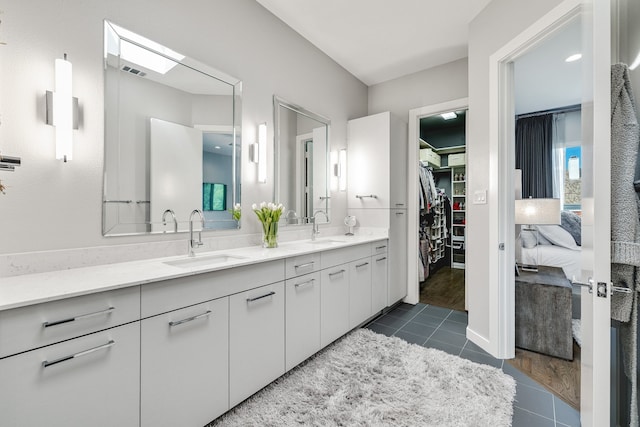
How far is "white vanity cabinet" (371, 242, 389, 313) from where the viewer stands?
2994mm

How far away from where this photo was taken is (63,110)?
4.54ft

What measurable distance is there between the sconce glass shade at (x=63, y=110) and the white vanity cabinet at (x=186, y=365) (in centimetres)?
92

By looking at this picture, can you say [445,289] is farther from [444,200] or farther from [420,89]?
[420,89]

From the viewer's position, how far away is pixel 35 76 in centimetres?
134

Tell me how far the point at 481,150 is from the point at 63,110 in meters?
2.84

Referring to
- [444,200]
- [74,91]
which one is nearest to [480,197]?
[74,91]

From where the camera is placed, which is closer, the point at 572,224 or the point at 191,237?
the point at 191,237

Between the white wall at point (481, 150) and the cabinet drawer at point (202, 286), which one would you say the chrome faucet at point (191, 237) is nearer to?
the cabinet drawer at point (202, 286)

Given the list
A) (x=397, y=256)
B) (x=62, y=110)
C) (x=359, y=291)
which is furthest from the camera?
(x=397, y=256)

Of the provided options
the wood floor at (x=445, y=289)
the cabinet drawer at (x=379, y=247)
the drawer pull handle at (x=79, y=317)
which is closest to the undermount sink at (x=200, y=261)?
the drawer pull handle at (x=79, y=317)

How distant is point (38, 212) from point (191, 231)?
28.3 inches

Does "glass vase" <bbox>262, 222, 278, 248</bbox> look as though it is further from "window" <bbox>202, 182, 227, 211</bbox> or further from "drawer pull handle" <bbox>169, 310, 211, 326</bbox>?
"drawer pull handle" <bbox>169, 310, 211, 326</bbox>

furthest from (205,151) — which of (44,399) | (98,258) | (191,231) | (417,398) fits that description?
(417,398)

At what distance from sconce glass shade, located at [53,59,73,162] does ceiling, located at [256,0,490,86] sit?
1.68 m
